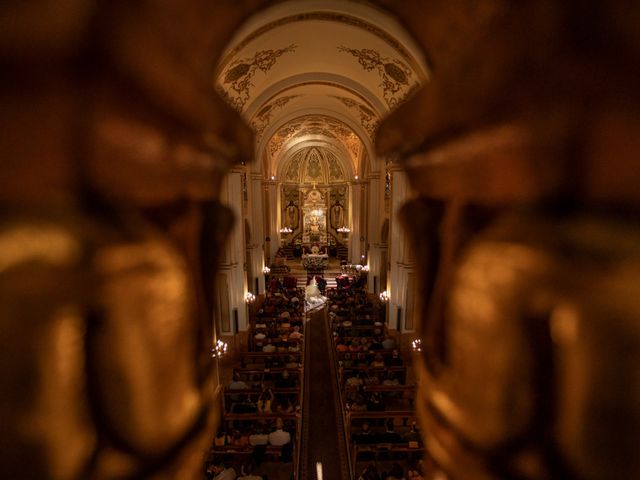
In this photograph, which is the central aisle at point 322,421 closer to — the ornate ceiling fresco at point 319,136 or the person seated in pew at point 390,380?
the person seated in pew at point 390,380

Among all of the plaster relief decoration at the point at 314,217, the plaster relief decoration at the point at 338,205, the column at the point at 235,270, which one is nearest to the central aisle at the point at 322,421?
the column at the point at 235,270

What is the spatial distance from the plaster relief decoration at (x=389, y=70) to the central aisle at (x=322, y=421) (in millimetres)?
6353

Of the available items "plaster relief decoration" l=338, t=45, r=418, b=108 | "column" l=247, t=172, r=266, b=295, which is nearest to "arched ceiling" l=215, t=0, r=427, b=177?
"plaster relief decoration" l=338, t=45, r=418, b=108

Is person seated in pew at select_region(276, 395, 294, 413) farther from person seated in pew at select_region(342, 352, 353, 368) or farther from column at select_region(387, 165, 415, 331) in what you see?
column at select_region(387, 165, 415, 331)

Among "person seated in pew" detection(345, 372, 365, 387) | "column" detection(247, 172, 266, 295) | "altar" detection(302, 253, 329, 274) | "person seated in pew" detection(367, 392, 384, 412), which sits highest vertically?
"column" detection(247, 172, 266, 295)

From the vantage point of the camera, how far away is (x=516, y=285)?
699 millimetres

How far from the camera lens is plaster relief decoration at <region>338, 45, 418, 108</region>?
19.7ft

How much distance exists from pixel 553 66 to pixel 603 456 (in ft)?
2.24

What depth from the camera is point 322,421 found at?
7059mm

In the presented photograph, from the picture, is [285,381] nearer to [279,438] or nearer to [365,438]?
[279,438]

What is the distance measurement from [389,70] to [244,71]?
2.80 metres

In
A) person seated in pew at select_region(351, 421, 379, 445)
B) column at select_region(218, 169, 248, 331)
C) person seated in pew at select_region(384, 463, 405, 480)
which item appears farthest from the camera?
column at select_region(218, 169, 248, 331)

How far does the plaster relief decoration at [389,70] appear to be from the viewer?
6.02 m

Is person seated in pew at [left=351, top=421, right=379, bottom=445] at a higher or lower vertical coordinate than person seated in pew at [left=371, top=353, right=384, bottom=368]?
lower
